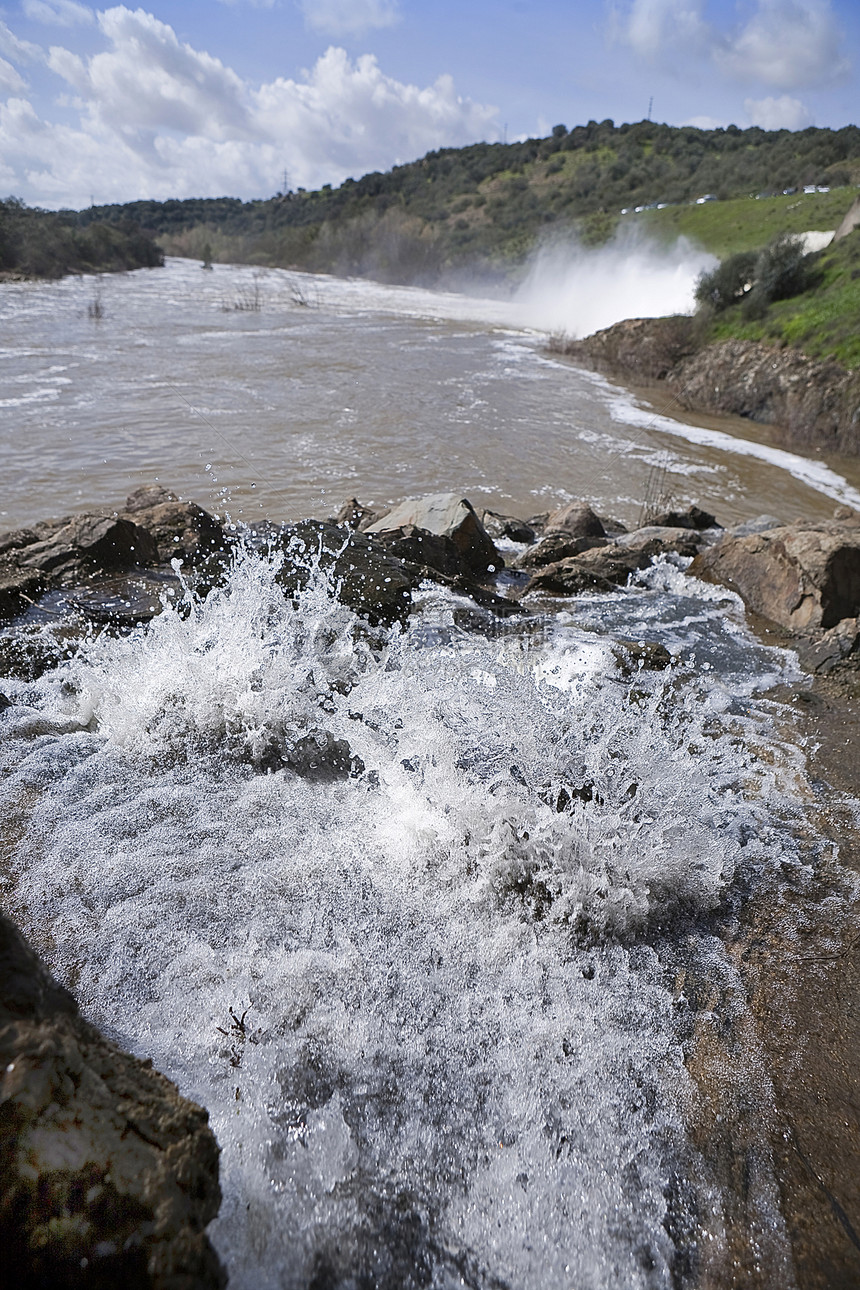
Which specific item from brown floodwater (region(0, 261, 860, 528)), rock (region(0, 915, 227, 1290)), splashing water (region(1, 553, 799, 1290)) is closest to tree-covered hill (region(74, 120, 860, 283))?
brown floodwater (region(0, 261, 860, 528))

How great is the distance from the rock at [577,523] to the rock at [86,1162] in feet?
23.4

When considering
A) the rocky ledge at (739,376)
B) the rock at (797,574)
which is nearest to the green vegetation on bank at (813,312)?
the rocky ledge at (739,376)

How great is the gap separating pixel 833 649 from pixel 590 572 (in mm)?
2219

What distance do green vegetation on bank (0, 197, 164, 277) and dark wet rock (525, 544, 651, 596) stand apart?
40.7 m

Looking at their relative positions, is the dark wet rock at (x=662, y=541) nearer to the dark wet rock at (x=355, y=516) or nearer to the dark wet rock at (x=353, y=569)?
the dark wet rock at (x=355, y=516)

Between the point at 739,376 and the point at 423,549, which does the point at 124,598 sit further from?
the point at 739,376

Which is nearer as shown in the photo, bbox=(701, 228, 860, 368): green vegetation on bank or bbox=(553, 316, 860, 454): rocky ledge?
bbox=(553, 316, 860, 454): rocky ledge

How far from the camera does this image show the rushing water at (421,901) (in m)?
1.90

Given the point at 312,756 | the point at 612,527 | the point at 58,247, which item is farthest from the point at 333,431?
the point at 58,247

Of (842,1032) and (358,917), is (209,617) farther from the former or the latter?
(842,1032)

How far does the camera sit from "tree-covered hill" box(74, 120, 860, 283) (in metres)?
48.4

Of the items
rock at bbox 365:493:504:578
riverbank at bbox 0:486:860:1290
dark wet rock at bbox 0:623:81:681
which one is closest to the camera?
riverbank at bbox 0:486:860:1290

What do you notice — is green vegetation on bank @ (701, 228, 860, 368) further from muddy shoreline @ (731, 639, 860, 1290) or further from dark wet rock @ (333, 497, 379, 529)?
muddy shoreline @ (731, 639, 860, 1290)

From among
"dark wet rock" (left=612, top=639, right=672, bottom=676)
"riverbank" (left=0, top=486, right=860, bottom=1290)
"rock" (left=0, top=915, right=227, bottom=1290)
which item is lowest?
"riverbank" (left=0, top=486, right=860, bottom=1290)
